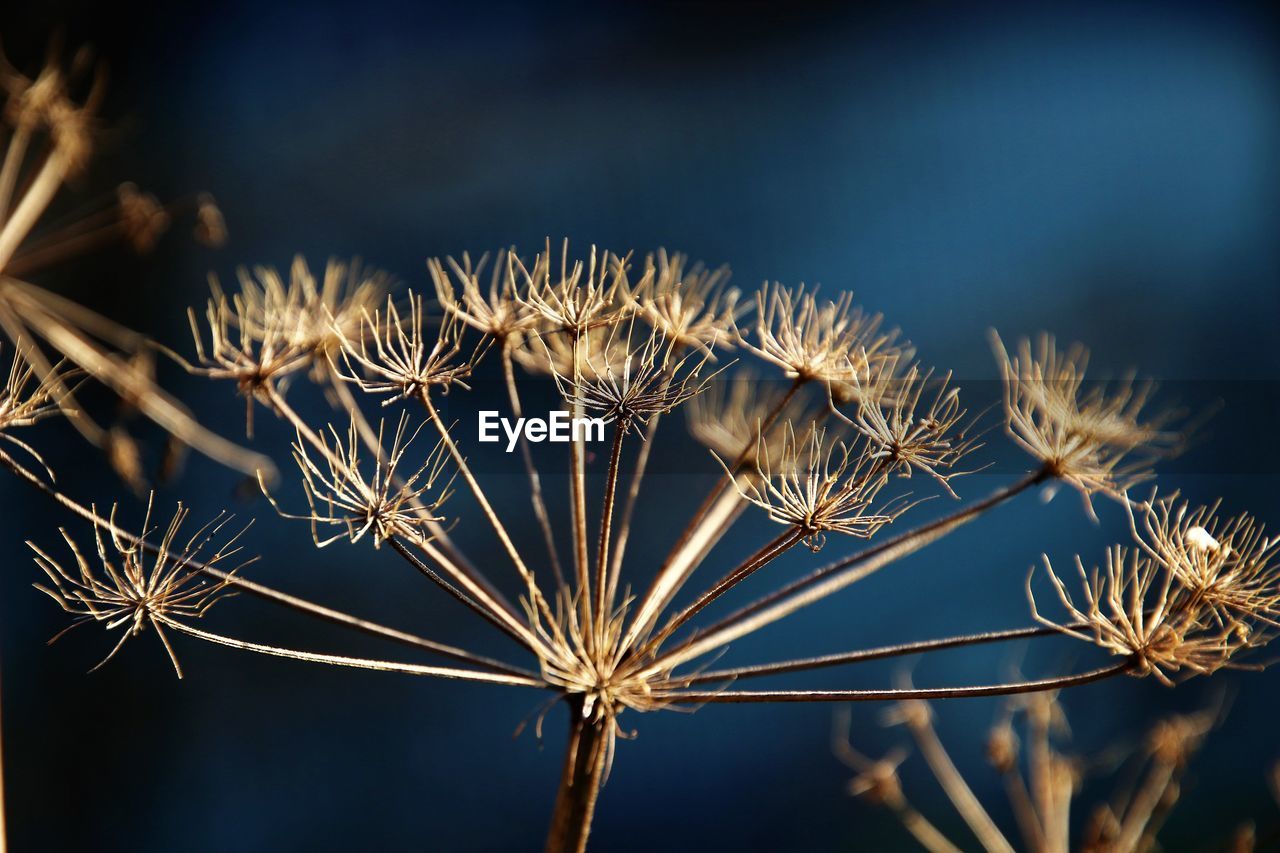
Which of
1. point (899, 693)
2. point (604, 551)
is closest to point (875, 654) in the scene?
point (899, 693)

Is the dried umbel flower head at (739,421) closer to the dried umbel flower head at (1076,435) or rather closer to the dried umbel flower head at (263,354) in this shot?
the dried umbel flower head at (1076,435)

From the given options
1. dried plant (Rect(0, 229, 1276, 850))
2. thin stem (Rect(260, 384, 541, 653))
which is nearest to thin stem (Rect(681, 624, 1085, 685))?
dried plant (Rect(0, 229, 1276, 850))

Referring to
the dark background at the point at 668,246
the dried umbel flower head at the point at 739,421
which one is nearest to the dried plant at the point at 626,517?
the dried umbel flower head at the point at 739,421

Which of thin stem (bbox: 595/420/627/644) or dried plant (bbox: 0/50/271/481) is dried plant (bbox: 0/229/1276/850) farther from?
dried plant (bbox: 0/50/271/481)

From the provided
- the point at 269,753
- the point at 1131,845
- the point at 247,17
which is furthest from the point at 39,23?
the point at 1131,845

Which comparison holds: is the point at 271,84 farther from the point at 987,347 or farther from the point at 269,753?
the point at 987,347

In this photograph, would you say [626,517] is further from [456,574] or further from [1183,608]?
[1183,608]
